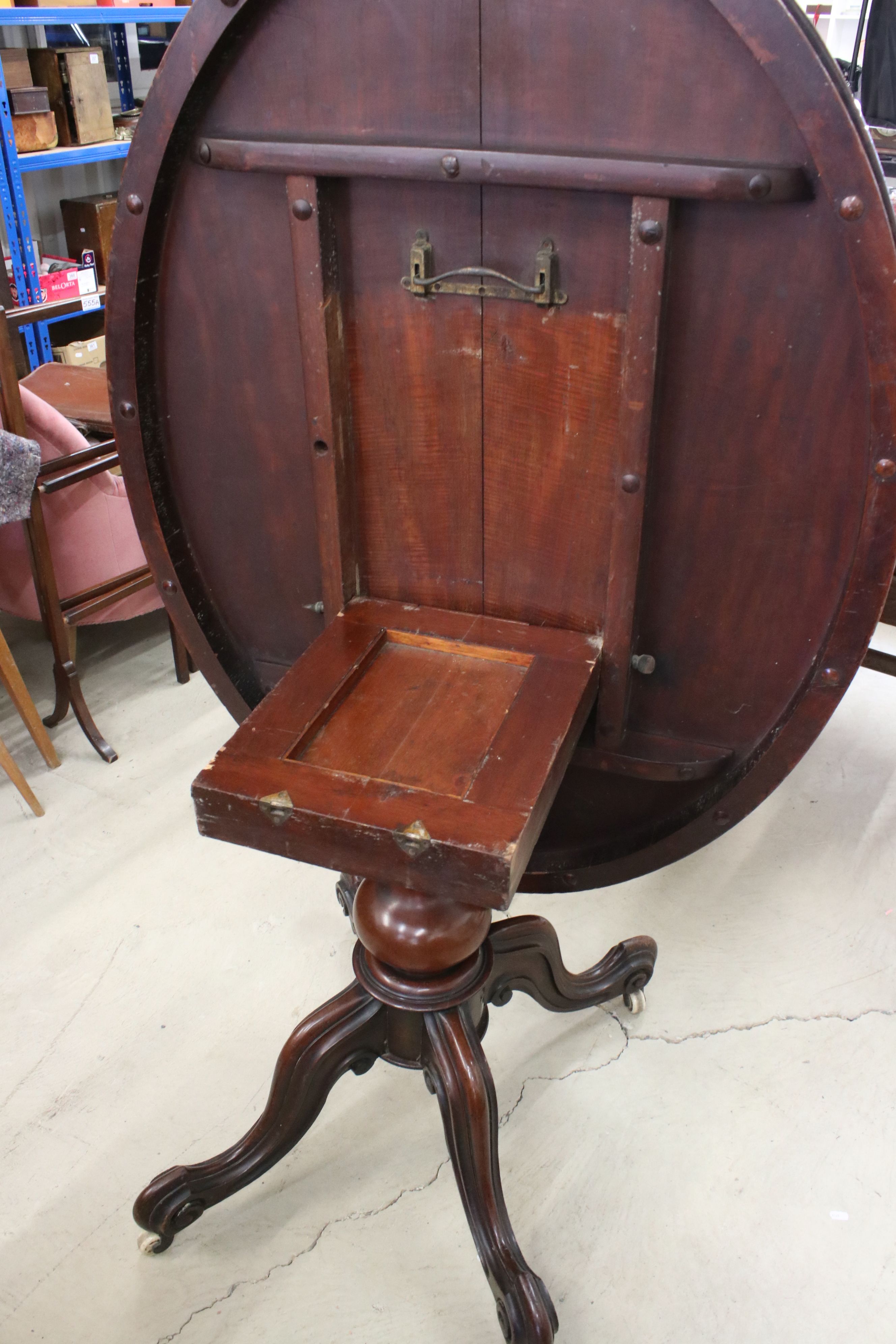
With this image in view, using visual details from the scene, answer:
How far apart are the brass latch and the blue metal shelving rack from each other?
2769 millimetres

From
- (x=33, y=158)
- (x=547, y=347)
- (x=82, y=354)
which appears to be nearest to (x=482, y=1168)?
(x=547, y=347)

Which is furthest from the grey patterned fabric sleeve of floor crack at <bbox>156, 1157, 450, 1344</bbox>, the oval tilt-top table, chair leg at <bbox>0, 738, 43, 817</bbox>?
floor crack at <bbox>156, 1157, 450, 1344</bbox>

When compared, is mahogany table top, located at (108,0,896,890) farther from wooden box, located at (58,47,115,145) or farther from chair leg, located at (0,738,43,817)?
wooden box, located at (58,47,115,145)

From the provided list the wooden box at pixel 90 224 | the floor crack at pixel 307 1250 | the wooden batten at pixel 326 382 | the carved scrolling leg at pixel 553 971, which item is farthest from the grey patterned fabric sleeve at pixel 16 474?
the wooden box at pixel 90 224

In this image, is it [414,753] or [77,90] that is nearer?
[414,753]

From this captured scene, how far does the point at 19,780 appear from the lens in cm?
225

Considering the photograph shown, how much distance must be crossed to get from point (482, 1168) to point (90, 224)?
11.7 feet

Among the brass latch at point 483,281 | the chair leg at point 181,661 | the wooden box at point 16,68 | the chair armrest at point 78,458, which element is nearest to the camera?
the brass latch at point 483,281

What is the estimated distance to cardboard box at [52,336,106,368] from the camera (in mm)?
3689

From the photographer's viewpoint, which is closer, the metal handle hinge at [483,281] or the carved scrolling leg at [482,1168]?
the metal handle hinge at [483,281]

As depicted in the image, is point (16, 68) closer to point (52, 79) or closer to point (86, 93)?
point (52, 79)

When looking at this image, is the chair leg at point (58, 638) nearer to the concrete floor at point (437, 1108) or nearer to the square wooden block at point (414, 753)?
the concrete floor at point (437, 1108)

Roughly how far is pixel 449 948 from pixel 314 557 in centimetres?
53

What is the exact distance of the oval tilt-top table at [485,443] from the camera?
3.34 feet
